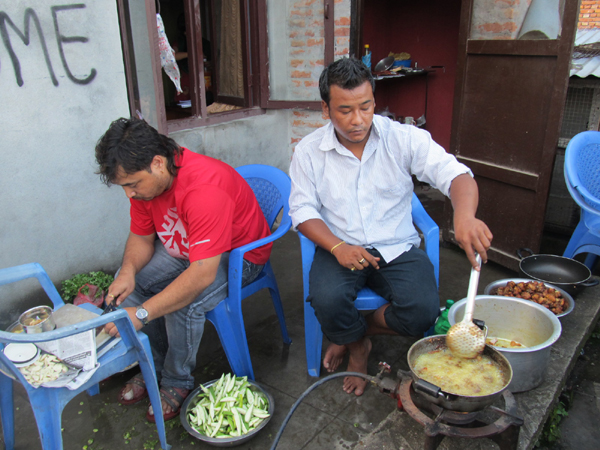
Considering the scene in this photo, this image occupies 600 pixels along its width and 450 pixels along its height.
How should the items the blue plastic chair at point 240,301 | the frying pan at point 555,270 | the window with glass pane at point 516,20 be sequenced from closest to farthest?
the blue plastic chair at point 240,301
the frying pan at point 555,270
the window with glass pane at point 516,20

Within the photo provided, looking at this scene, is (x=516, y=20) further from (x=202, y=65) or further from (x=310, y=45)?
(x=202, y=65)

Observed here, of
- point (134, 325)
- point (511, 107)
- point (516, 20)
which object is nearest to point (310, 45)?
point (516, 20)

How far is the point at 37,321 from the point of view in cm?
202

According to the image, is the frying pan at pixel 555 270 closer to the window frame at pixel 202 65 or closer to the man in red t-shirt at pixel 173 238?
the man in red t-shirt at pixel 173 238

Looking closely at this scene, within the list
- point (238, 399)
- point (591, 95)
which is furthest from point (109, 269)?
point (591, 95)

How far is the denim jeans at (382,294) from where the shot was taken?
2.25 m

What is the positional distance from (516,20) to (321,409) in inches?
122

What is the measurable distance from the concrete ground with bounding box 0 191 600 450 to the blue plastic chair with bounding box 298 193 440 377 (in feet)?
0.51

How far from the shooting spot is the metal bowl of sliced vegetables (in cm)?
213

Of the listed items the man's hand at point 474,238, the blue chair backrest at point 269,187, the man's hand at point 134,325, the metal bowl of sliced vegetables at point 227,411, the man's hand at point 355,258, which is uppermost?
the man's hand at point 474,238

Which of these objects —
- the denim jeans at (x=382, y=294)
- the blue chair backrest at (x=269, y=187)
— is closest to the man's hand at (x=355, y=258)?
the denim jeans at (x=382, y=294)

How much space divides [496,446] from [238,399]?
3.68 feet

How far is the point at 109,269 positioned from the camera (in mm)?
3529

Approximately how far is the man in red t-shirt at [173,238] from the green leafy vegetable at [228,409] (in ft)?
0.69
